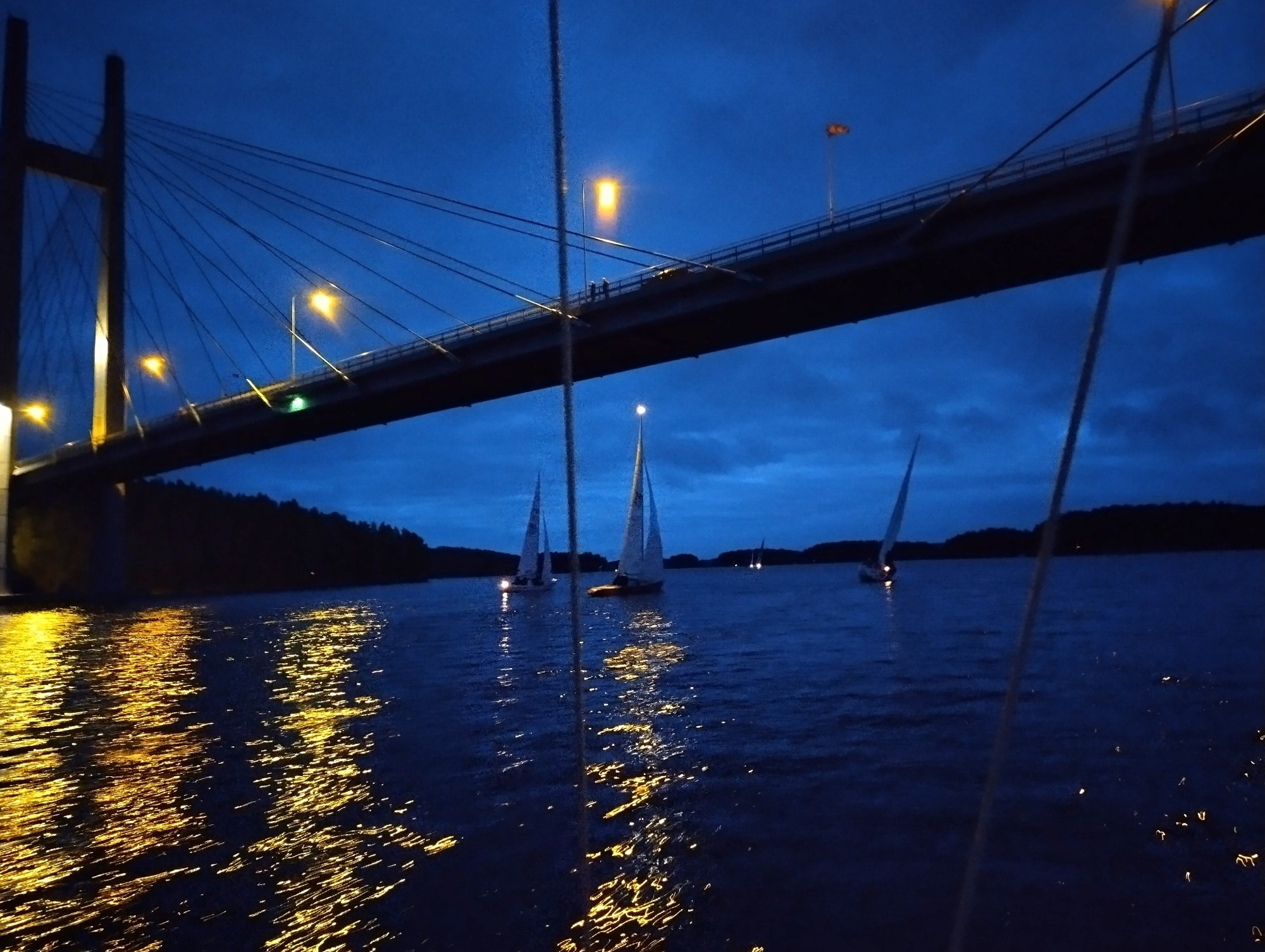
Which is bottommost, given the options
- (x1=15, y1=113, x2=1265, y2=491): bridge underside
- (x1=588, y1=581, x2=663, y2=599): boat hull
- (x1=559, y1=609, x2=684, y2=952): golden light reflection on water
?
(x1=559, y1=609, x2=684, y2=952): golden light reflection on water

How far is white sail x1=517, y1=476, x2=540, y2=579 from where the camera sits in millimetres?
77188

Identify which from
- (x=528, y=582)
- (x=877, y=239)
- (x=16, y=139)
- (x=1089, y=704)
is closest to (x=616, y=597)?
(x=528, y=582)

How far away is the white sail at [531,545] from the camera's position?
77.2m

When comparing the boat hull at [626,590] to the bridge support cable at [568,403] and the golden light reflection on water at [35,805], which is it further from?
the bridge support cable at [568,403]

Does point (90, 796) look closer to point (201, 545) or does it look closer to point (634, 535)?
point (634, 535)

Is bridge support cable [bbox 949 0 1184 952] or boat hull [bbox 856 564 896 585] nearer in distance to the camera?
bridge support cable [bbox 949 0 1184 952]

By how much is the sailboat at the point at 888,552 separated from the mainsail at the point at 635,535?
858 inches

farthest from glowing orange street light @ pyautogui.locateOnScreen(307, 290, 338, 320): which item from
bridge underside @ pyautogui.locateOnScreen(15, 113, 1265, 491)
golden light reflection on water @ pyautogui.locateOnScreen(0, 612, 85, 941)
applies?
golden light reflection on water @ pyautogui.locateOnScreen(0, 612, 85, 941)

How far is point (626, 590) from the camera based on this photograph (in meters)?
66.1

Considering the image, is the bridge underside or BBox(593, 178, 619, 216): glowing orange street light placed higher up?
the bridge underside

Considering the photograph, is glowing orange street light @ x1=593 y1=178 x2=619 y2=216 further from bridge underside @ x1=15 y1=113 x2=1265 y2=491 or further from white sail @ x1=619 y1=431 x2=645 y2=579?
white sail @ x1=619 y1=431 x2=645 y2=579

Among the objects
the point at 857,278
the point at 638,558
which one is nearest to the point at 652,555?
the point at 638,558

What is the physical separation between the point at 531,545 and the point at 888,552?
32.4 metres

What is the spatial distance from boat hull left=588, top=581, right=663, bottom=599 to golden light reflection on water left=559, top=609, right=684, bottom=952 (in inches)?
1884
